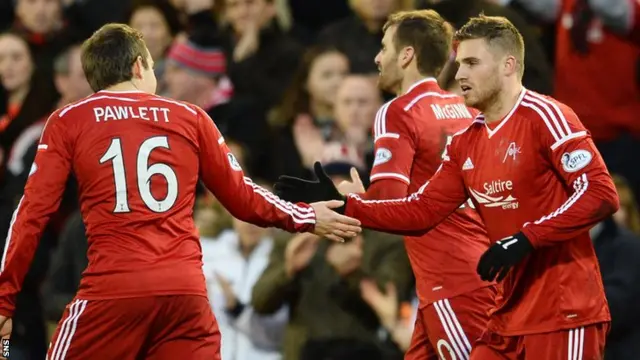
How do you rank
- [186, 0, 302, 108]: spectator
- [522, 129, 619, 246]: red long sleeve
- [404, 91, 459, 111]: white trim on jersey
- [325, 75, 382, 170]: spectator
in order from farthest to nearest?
[186, 0, 302, 108]: spectator < [325, 75, 382, 170]: spectator < [404, 91, 459, 111]: white trim on jersey < [522, 129, 619, 246]: red long sleeve

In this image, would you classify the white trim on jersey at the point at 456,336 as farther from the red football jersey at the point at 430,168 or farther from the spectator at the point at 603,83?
the spectator at the point at 603,83

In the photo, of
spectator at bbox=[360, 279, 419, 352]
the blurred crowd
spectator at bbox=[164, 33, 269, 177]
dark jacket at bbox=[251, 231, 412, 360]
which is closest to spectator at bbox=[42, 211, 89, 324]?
the blurred crowd

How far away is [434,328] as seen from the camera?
7.20 m

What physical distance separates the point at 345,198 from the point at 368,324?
2.07 meters

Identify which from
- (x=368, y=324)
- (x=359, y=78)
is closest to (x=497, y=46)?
(x=368, y=324)

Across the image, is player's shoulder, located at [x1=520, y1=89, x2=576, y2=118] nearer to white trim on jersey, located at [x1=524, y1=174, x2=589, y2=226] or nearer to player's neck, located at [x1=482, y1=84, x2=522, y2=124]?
player's neck, located at [x1=482, y1=84, x2=522, y2=124]

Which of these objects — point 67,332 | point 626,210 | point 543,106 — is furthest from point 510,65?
point 626,210

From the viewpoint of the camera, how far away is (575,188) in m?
6.24

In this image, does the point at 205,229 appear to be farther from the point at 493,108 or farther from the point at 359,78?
the point at 493,108

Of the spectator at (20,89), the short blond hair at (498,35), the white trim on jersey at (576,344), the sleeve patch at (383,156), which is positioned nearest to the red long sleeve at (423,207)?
the sleeve patch at (383,156)

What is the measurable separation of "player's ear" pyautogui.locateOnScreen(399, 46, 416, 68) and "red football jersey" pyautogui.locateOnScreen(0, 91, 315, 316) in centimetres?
137

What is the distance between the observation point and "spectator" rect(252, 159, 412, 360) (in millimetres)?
8969

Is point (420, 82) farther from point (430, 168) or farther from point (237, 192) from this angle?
point (237, 192)

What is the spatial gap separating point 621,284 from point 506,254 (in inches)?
108
